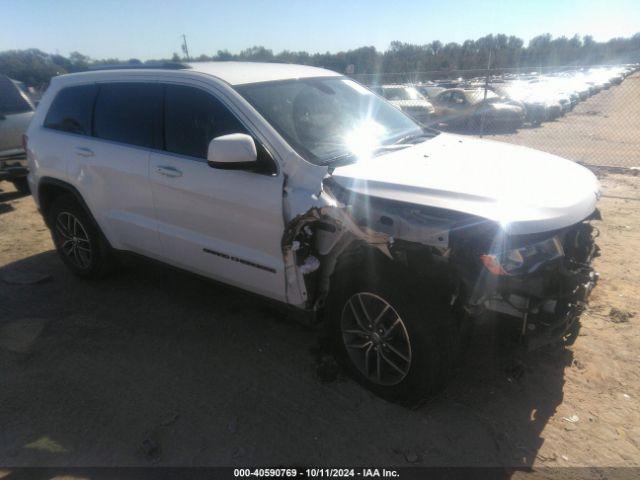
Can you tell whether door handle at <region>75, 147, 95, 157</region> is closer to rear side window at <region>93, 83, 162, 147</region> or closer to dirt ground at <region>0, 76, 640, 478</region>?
rear side window at <region>93, 83, 162, 147</region>

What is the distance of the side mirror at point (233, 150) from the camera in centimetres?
272

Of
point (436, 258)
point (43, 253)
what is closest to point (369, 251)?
point (436, 258)

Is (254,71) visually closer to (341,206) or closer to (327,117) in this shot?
(327,117)

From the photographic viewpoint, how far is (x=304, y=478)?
238cm

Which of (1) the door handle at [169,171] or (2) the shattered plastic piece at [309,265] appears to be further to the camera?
(1) the door handle at [169,171]

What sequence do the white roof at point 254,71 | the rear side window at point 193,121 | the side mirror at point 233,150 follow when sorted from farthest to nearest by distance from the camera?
the white roof at point 254,71, the rear side window at point 193,121, the side mirror at point 233,150

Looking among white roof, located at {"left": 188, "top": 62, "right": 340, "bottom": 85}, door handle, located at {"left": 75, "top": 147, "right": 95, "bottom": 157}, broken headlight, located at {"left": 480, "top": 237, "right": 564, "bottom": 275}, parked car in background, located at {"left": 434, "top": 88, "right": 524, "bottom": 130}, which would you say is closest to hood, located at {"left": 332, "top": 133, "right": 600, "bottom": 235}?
broken headlight, located at {"left": 480, "top": 237, "right": 564, "bottom": 275}

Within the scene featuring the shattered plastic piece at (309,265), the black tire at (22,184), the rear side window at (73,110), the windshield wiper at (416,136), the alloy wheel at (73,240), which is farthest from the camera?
the black tire at (22,184)

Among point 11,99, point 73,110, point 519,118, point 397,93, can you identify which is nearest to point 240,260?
point 73,110

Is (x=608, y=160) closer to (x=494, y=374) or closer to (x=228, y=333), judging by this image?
(x=494, y=374)

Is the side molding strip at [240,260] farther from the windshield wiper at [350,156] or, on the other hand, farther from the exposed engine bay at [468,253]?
the windshield wiper at [350,156]

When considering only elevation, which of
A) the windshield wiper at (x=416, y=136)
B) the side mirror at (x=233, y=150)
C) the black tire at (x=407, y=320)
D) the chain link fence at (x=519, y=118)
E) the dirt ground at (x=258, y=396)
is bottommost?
the chain link fence at (x=519, y=118)

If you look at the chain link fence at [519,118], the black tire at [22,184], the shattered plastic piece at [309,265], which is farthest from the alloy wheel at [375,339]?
the chain link fence at [519,118]

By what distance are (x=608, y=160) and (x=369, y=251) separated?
10111 mm
